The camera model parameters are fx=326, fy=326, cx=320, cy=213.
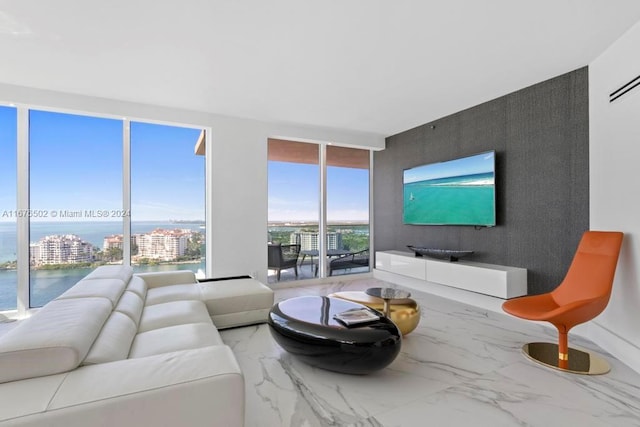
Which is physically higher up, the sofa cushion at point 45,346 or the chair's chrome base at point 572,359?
the sofa cushion at point 45,346

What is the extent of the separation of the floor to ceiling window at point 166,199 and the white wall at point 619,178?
439cm

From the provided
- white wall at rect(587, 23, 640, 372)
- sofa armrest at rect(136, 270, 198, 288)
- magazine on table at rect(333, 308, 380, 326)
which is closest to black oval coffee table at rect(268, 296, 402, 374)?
magazine on table at rect(333, 308, 380, 326)

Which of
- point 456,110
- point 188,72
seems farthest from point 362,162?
point 188,72

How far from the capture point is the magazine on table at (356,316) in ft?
7.46

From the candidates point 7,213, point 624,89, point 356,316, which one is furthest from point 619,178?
point 7,213

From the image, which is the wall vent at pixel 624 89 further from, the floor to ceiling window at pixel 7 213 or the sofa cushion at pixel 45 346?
the floor to ceiling window at pixel 7 213

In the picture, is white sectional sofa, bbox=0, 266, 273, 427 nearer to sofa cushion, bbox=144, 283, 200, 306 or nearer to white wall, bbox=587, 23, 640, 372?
sofa cushion, bbox=144, 283, 200, 306

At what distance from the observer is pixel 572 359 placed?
2.47 metres

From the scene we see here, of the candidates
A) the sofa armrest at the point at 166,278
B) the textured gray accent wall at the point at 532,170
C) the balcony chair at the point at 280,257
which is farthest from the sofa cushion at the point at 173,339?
the textured gray accent wall at the point at 532,170

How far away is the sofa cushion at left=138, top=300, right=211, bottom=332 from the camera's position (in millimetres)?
2271

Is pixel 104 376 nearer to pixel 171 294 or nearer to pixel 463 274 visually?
pixel 171 294

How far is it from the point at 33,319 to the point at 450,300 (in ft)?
13.3

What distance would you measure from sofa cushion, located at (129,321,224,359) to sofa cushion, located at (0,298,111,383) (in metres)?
0.28

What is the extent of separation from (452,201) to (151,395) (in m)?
→ 4.06
